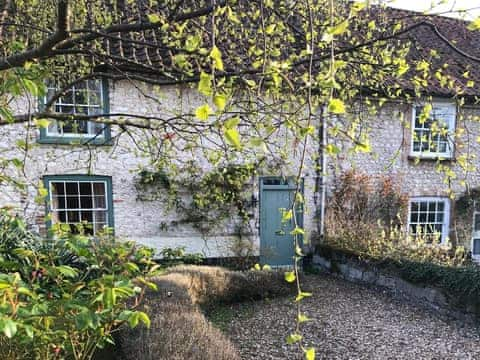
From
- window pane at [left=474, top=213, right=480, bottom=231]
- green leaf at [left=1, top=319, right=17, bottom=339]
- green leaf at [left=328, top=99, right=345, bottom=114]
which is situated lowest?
window pane at [left=474, top=213, right=480, bottom=231]

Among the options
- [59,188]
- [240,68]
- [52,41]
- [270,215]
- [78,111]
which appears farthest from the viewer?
[270,215]

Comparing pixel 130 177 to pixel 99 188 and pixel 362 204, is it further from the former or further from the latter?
pixel 362 204

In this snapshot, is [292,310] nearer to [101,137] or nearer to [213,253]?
[213,253]

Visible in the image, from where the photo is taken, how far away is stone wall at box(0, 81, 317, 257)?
7.04m

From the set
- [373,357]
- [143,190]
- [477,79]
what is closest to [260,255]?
[143,190]

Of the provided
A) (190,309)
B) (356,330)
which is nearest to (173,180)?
(190,309)

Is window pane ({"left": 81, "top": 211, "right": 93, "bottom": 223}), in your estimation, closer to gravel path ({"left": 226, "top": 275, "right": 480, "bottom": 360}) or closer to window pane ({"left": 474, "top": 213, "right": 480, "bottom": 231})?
gravel path ({"left": 226, "top": 275, "right": 480, "bottom": 360})

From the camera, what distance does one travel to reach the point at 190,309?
3.99 metres

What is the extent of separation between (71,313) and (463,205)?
10.6 meters

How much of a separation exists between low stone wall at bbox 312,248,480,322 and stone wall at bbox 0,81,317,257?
128cm

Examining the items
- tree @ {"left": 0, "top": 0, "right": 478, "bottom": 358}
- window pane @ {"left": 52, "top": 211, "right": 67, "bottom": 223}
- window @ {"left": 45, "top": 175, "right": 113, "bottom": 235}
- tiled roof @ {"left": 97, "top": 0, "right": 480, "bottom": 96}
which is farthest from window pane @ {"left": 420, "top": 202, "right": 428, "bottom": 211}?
window pane @ {"left": 52, "top": 211, "right": 67, "bottom": 223}

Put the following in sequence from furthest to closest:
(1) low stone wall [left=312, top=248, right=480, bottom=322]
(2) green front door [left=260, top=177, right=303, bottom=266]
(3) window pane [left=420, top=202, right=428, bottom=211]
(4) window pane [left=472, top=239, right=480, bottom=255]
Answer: (4) window pane [left=472, top=239, right=480, bottom=255]
(3) window pane [left=420, top=202, right=428, bottom=211]
(2) green front door [left=260, top=177, right=303, bottom=266]
(1) low stone wall [left=312, top=248, right=480, bottom=322]

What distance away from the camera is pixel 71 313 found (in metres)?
2.01

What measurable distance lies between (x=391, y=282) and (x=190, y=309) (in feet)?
13.4
